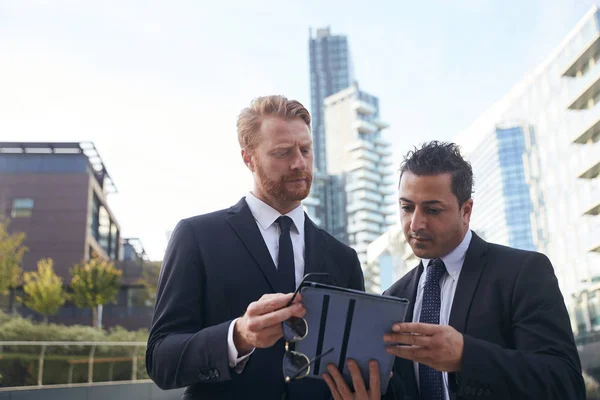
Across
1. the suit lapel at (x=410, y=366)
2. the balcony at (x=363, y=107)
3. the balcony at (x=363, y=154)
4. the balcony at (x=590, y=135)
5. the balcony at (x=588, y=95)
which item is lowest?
the suit lapel at (x=410, y=366)

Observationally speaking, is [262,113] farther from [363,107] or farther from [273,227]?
[363,107]

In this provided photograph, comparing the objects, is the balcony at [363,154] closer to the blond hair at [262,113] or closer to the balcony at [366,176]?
the balcony at [366,176]

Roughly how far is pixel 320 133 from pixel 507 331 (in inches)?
6337

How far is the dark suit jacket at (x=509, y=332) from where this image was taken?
2100mm

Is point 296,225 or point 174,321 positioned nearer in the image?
point 174,321

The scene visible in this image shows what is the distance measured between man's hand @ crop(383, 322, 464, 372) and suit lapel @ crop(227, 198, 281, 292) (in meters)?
0.66

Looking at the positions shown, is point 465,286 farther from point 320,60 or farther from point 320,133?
point 320,60

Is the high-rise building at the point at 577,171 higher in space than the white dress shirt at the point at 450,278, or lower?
higher

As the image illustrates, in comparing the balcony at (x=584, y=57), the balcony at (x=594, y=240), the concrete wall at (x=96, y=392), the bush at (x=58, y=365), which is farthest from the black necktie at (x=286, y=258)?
the balcony at (x=584, y=57)

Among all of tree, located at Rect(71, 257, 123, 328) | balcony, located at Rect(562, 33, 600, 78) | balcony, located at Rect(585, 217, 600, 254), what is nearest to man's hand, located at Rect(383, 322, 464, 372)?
tree, located at Rect(71, 257, 123, 328)

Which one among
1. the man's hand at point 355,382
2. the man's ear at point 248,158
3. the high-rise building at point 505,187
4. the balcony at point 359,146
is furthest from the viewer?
the balcony at point 359,146

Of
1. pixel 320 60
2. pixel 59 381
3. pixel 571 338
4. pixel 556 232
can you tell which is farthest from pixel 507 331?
pixel 320 60

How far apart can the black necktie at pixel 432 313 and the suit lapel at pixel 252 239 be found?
0.72 meters

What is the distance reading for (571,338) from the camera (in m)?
2.30
